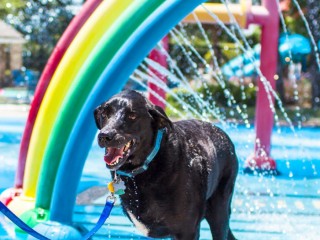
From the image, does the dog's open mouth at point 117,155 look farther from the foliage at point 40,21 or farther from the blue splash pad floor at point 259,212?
the foliage at point 40,21

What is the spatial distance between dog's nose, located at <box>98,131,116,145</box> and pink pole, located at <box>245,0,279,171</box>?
463 centimetres

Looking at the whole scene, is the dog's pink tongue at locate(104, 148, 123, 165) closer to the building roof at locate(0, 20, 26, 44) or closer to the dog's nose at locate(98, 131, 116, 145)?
the dog's nose at locate(98, 131, 116, 145)

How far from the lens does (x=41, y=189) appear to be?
4348 millimetres

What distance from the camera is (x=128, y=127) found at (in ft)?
8.69

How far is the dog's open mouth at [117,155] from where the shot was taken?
2.60m

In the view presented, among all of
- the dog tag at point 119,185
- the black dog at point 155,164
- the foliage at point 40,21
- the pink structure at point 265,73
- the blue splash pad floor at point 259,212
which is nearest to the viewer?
the black dog at point 155,164

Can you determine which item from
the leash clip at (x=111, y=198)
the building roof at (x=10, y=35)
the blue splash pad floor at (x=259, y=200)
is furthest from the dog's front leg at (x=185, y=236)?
the building roof at (x=10, y=35)

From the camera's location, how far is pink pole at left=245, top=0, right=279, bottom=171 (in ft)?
22.9

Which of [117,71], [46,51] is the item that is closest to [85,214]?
[117,71]

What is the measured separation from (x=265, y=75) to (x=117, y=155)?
4655mm

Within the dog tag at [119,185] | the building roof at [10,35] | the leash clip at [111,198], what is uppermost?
the dog tag at [119,185]

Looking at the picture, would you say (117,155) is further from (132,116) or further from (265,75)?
(265,75)

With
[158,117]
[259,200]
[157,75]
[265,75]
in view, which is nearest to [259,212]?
[259,200]

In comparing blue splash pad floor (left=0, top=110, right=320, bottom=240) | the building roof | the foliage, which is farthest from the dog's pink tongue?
the building roof
